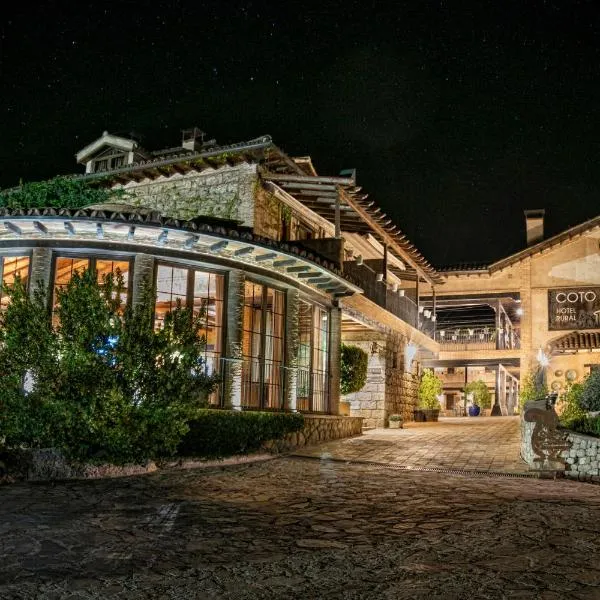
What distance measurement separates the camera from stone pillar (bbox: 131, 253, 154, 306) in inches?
537

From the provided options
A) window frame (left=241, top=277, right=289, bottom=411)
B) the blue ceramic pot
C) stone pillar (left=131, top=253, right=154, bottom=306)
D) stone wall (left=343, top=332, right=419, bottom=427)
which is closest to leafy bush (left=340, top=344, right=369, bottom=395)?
→ stone wall (left=343, top=332, right=419, bottom=427)

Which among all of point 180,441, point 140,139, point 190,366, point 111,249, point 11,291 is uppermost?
point 140,139

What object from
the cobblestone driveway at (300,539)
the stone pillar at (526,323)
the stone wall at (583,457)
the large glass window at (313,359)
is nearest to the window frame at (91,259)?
the cobblestone driveway at (300,539)

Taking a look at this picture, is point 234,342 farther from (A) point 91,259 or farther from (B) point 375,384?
(B) point 375,384

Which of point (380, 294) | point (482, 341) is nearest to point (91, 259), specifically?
point (380, 294)

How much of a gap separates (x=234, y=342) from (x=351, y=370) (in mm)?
6196

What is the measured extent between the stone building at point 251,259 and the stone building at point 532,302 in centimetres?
1135

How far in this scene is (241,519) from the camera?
7.53 m

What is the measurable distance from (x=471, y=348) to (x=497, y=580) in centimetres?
3005

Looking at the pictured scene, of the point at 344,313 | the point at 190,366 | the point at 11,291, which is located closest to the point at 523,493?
the point at 190,366

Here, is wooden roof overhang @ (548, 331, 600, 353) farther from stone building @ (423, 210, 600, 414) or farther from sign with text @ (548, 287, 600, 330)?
sign with text @ (548, 287, 600, 330)

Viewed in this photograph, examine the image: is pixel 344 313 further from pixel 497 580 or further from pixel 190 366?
pixel 497 580

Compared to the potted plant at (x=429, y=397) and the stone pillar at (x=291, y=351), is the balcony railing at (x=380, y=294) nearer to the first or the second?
the potted plant at (x=429, y=397)

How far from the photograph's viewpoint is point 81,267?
1377cm
